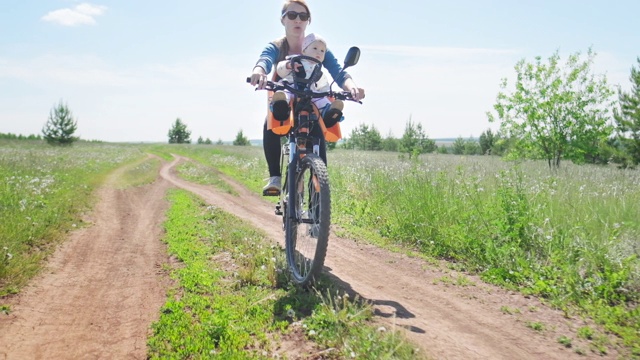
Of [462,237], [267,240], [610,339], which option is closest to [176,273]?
[267,240]

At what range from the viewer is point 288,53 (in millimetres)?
5402

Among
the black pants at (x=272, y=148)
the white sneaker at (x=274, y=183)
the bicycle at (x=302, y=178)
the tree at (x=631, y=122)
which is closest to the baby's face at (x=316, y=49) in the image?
the bicycle at (x=302, y=178)

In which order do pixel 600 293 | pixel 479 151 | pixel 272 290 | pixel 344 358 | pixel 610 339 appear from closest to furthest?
1. pixel 344 358
2. pixel 610 339
3. pixel 600 293
4. pixel 272 290
5. pixel 479 151

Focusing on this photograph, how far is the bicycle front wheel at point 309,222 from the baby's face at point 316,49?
1306 mm

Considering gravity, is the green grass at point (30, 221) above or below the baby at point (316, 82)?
Answer: below

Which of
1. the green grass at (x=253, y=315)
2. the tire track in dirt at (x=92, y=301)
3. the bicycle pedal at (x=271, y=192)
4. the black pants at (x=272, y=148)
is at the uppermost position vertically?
the black pants at (x=272, y=148)

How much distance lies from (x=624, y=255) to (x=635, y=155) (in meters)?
39.7

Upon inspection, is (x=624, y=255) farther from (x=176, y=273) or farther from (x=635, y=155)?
(x=635, y=155)

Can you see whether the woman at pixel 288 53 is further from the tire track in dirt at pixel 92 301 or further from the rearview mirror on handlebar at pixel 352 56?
the tire track in dirt at pixel 92 301

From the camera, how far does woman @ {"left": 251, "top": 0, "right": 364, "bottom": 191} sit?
4926 mm

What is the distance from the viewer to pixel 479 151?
66.5 m

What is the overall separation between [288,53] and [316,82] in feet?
3.31

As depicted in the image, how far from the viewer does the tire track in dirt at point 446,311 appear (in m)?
3.16

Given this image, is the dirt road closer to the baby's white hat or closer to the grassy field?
the grassy field
